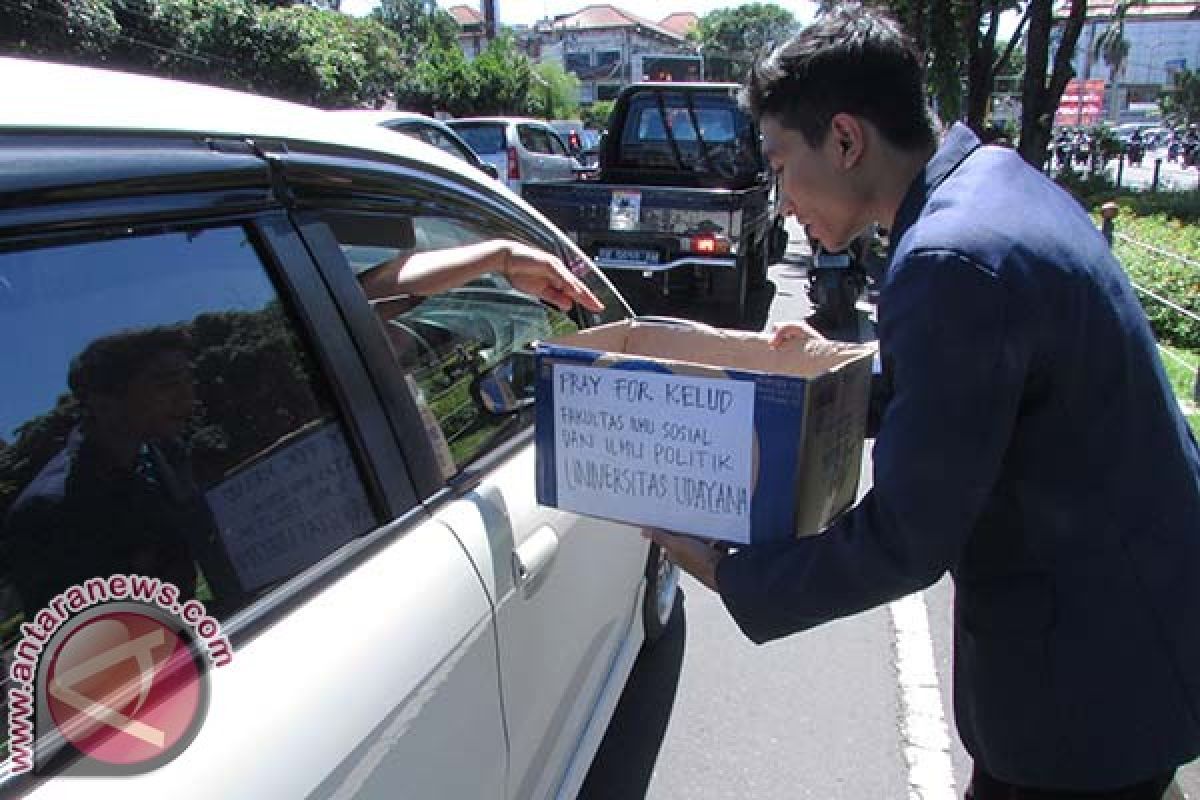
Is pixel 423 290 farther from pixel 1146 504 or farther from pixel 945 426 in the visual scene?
pixel 1146 504

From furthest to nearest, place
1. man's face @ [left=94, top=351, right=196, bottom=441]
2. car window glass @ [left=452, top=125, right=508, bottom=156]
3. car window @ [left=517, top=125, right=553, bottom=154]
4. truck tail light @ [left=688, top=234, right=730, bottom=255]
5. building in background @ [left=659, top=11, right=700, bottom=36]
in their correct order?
1. building in background @ [left=659, top=11, right=700, bottom=36]
2. car window @ [left=517, top=125, right=553, bottom=154]
3. car window glass @ [left=452, top=125, right=508, bottom=156]
4. truck tail light @ [left=688, top=234, right=730, bottom=255]
5. man's face @ [left=94, top=351, right=196, bottom=441]

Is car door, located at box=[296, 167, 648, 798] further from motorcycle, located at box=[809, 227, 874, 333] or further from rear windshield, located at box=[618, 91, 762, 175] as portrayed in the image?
rear windshield, located at box=[618, 91, 762, 175]

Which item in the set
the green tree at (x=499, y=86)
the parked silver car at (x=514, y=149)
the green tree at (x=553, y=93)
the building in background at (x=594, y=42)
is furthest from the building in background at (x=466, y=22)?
the parked silver car at (x=514, y=149)

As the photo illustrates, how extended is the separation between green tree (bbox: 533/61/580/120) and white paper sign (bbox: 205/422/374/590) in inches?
1644

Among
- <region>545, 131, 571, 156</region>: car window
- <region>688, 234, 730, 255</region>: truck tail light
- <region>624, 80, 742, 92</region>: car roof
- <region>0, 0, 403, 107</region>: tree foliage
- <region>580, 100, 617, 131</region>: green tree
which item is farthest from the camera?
<region>580, 100, 617, 131</region>: green tree

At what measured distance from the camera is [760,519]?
1.41 m

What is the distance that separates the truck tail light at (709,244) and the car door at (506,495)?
16.9ft

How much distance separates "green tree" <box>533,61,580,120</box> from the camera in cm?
4331

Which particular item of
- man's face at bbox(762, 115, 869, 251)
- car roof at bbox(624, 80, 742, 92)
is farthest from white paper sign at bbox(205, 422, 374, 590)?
car roof at bbox(624, 80, 742, 92)

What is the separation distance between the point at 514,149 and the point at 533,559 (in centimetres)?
1333

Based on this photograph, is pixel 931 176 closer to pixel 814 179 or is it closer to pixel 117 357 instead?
pixel 814 179

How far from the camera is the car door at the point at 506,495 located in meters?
1.68

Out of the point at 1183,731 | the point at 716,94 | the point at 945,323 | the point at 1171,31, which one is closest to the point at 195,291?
the point at 945,323

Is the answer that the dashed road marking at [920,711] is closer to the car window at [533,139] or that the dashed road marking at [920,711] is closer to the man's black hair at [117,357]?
the man's black hair at [117,357]
